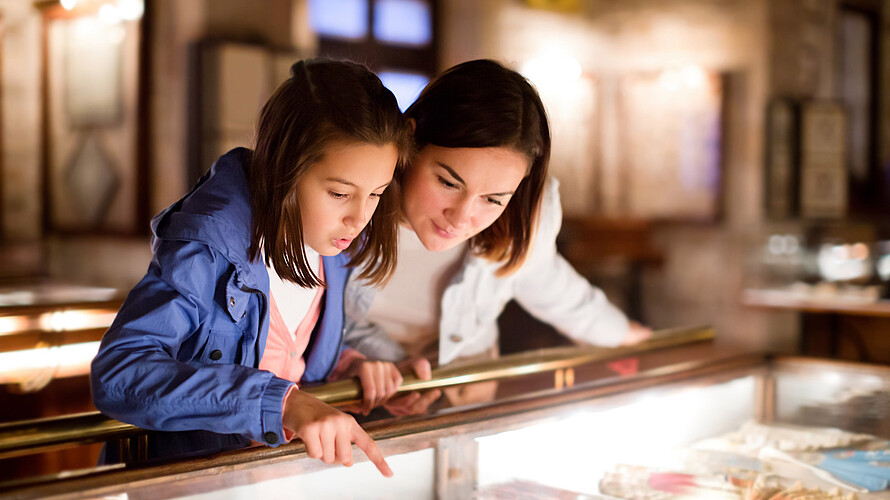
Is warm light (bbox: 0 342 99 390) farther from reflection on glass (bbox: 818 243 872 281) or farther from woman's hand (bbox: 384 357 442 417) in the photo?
reflection on glass (bbox: 818 243 872 281)

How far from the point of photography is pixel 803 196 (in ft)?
21.9

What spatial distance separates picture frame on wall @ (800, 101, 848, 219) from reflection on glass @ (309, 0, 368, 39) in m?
3.64

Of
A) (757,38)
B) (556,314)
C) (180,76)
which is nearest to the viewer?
(556,314)

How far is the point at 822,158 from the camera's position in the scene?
6672 mm

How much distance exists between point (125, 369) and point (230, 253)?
19 centimetres

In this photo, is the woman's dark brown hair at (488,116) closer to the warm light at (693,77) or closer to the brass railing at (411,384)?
the brass railing at (411,384)

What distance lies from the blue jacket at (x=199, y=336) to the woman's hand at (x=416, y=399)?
0.70 feet

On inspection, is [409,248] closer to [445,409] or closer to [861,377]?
[445,409]

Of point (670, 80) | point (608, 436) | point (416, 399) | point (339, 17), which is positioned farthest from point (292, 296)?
point (670, 80)

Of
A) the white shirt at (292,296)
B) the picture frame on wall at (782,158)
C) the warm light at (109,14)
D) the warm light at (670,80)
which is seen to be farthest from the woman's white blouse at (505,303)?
the warm light at (670,80)

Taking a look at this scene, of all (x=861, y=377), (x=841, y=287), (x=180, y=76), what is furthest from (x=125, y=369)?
(x=841, y=287)

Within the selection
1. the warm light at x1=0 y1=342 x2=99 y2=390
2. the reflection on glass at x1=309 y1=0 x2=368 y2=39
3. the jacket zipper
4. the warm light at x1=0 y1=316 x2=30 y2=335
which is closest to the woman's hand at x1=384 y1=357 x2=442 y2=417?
the jacket zipper

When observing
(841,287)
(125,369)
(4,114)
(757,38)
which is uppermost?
(757,38)

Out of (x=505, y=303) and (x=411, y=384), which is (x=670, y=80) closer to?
(x=505, y=303)
